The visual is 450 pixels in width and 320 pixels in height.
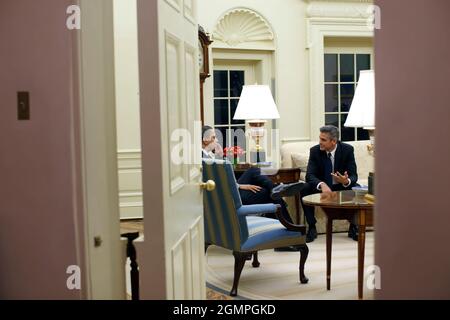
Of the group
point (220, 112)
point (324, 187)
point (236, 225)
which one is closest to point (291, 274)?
point (236, 225)

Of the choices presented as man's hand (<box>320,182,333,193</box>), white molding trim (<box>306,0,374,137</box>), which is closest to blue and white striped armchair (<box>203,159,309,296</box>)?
man's hand (<box>320,182,333,193</box>)

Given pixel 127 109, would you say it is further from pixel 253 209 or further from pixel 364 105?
pixel 364 105

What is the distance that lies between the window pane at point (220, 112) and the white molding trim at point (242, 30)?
0.70 meters

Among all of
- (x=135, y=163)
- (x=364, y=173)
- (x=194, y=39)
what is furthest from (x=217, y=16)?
(x=194, y=39)

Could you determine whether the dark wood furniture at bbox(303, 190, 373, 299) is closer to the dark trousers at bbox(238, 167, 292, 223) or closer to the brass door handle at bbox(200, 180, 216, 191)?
the dark trousers at bbox(238, 167, 292, 223)

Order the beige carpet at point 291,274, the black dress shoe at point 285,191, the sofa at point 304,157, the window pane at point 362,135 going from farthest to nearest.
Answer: the window pane at point 362,135
the sofa at point 304,157
the black dress shoe at point 285,191
the beige carpet at point 291,274

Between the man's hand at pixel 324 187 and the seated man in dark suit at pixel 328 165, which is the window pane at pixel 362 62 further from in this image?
the man's hand at pixel 324 187

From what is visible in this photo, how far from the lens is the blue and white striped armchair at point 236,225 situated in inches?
142

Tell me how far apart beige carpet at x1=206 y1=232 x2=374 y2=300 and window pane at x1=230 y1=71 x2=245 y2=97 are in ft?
8.01

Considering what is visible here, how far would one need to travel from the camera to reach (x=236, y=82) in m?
7.03

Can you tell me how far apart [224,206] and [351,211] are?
839 millimetres

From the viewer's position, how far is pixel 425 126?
1.54 metres

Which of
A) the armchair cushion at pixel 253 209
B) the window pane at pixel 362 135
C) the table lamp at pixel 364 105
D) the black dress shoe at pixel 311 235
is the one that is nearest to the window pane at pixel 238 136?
the window pane at pixel 362 135
